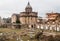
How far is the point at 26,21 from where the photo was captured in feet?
241

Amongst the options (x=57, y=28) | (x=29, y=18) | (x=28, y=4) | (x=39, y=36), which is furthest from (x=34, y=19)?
(x=39, y=36)

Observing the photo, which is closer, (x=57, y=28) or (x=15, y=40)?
(x=15, y=40)

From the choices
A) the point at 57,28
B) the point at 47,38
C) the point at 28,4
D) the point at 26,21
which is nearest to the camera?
the point at 47,38

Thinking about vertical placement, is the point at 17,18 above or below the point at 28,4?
below

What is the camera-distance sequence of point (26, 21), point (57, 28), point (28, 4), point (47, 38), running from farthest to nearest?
1. point (28, 4)
2. point (26, 21)
3. point (57, 28)
4. point (47, 38)

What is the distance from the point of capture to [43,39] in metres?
26.9

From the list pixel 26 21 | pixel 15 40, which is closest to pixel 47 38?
pixel 15 40

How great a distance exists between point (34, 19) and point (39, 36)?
47.3m

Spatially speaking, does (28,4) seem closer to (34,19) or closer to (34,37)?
(34,19)

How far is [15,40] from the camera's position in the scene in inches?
1047

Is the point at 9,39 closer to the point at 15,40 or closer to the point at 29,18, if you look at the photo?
the point at 15,40

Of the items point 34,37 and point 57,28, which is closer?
point 34,37

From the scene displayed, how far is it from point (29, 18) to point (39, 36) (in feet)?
153

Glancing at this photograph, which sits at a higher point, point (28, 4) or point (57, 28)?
point (28, 4)
